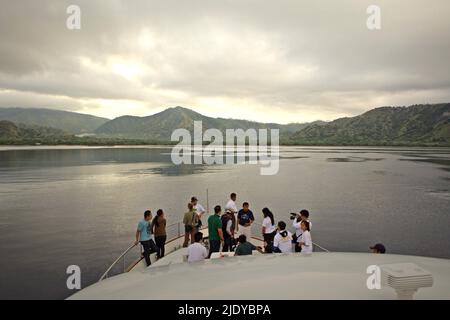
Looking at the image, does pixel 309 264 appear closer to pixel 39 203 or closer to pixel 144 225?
pixel 144 225

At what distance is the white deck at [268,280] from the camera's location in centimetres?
425

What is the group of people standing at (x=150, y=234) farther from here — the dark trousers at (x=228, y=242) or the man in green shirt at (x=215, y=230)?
the dark trousers at (x=228, y=242)

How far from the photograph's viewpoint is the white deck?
425 cm

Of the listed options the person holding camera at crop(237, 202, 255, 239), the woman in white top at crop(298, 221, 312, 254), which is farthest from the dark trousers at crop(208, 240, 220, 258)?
the woman in white top at crop(298, 221, 312, 254)

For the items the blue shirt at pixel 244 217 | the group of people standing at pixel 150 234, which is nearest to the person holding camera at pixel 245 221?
the blue shirt at pixel 244 217

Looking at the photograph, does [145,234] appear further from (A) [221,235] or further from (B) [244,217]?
(B) [244,217]

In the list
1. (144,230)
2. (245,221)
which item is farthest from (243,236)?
(144,230)

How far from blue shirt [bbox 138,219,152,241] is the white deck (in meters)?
5.70

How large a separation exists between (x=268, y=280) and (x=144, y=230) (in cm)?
764

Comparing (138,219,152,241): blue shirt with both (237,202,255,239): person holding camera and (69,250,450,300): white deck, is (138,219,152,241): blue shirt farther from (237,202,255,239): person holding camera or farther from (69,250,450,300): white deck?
(69,250,450,300): white deck

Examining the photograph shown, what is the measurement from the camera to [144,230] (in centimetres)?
1147

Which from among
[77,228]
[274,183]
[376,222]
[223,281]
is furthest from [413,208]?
[223,281]

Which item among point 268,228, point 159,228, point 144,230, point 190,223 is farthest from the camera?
point 190,223

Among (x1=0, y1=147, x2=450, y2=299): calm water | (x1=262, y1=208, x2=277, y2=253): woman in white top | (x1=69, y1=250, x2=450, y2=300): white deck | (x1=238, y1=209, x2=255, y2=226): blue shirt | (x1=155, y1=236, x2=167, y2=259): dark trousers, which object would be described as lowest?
(x1=0, y1=147, x2=450, y2=299): calm water
